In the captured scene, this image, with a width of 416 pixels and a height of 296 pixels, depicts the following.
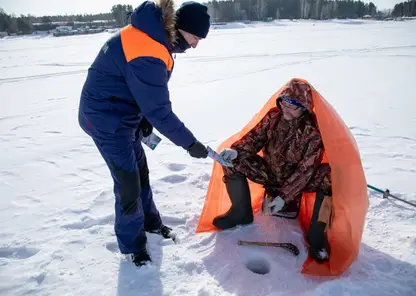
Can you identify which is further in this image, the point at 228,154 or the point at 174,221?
the point at 174,221

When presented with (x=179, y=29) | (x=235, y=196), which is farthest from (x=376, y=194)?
(x=179, y=29)

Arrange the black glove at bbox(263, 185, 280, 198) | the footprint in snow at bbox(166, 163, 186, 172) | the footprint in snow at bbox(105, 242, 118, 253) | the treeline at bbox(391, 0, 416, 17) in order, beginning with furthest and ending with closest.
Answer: the treeline at bbox(391, 0, 416, 17), the footprint in snow at bbox(166, 163, 186, 172), the black glove at bbox(263, 185, 280, 198), the footprint in snow at bbox(105, 242, 118, 253)

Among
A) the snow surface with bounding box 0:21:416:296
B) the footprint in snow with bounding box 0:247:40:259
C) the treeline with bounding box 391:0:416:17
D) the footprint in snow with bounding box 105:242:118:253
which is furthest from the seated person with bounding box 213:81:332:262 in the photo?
the treeline with bounding box 391:0:416:17

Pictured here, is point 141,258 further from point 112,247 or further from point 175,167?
point 175,167

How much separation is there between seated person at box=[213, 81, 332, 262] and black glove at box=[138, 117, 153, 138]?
521 millimetres

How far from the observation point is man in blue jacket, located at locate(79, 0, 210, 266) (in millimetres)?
1640

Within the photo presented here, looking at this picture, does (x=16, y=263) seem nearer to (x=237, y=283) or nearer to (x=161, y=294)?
(x=161, y=294)

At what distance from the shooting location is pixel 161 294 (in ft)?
6.15

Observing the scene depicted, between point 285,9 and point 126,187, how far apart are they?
75728 mm

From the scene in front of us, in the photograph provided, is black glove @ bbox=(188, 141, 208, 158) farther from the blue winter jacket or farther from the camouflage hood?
the camouflage hood

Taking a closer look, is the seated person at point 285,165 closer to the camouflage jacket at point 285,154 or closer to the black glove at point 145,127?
the camouflage jacket at point 285,154

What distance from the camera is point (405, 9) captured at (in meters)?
64.3

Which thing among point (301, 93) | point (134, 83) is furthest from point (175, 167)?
point (134, 83)

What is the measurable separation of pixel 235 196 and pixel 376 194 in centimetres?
137
